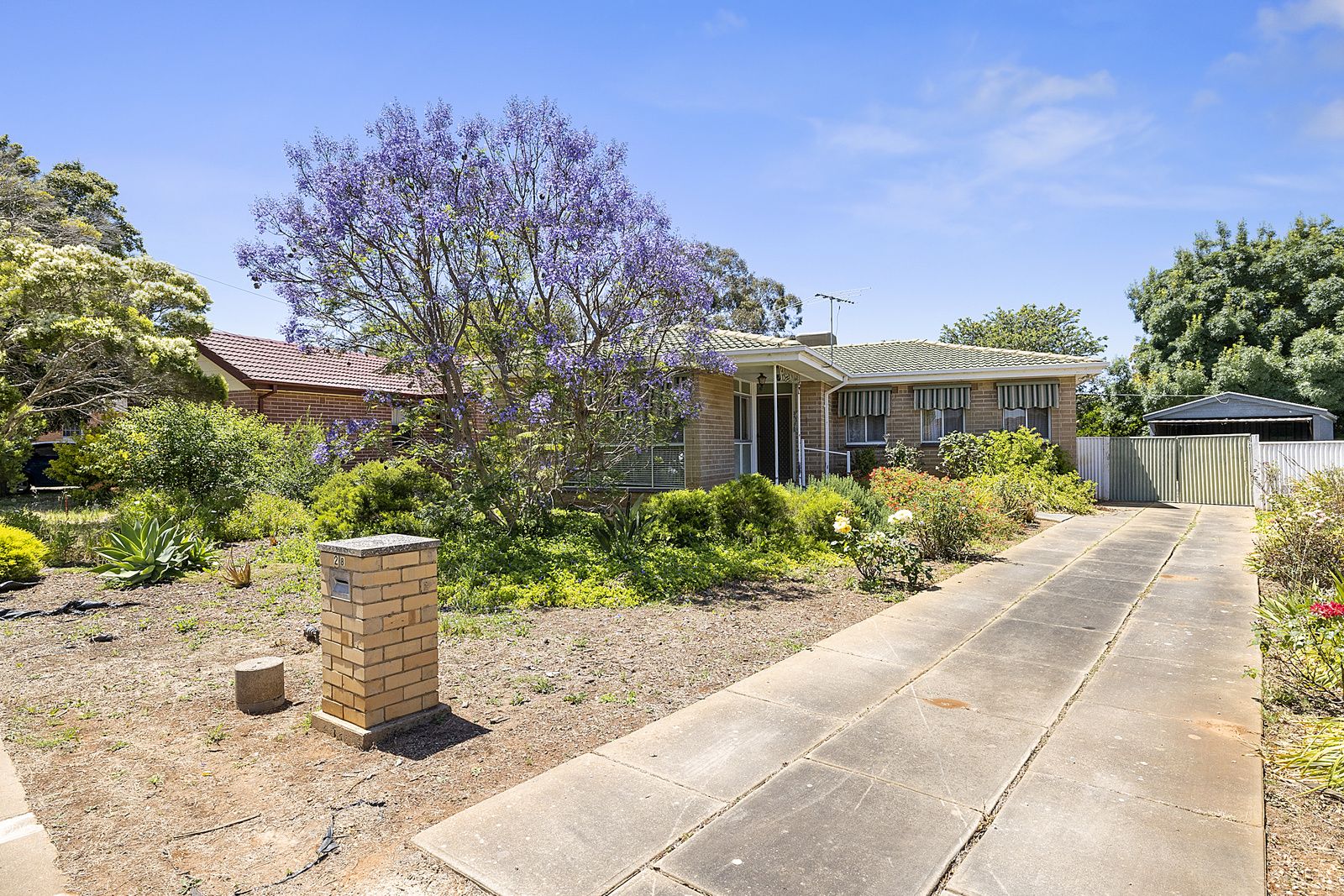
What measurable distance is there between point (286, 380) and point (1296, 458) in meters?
23.2

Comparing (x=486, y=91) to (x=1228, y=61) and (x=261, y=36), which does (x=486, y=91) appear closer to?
(x=261, y=36)

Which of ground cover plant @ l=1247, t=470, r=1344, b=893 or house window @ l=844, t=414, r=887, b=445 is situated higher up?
house window @ l=844, t=414, r=887, b=445

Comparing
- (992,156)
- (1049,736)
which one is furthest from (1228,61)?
(1049,736)

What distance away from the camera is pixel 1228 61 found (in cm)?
992

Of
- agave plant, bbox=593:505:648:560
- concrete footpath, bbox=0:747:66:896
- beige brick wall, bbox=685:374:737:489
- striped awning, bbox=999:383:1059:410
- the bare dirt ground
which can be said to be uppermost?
striped awning, bbox=999:383:1059:410

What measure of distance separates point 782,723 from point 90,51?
11.6 metres

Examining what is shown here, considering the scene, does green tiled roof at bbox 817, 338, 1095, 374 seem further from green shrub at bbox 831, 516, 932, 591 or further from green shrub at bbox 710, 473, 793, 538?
green shrub at bbox 831, 516, 932, 591

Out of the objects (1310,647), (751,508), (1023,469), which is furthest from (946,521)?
(1023,469)

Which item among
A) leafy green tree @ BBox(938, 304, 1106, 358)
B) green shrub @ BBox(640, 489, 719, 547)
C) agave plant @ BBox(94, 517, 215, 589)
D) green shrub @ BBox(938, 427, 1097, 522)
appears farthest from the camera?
leafy green tree @ BBox(938, 304, 1106, 358)

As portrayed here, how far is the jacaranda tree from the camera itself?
8.15 m

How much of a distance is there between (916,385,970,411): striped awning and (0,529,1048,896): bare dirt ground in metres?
12.1

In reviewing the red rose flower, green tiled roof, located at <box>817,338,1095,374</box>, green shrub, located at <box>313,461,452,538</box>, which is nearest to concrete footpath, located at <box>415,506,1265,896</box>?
→ the red rose flower

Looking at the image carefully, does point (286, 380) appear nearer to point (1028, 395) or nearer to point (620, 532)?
point (620, 532)

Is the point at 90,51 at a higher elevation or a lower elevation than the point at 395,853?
higher
